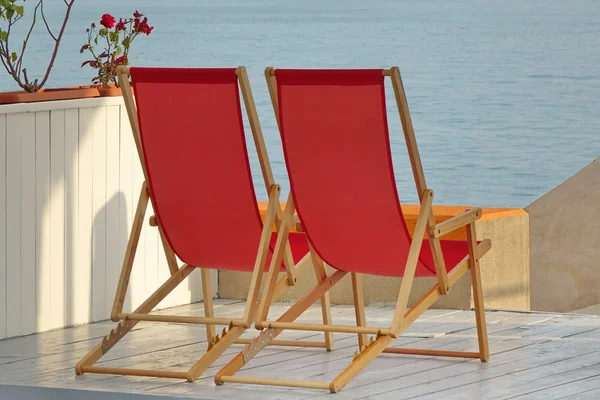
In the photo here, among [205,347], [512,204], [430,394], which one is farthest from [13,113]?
[512,204]

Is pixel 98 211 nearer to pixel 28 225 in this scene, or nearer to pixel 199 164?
pixel 28 225

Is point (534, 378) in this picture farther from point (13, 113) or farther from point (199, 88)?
point (13, 113)

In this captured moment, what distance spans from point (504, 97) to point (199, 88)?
23.7 metres

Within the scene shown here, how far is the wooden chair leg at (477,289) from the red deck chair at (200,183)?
555 millimetres

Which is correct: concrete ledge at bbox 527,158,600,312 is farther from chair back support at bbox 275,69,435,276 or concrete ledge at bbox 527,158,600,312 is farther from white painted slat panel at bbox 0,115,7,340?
chair back support at bbox 275,69,435,276

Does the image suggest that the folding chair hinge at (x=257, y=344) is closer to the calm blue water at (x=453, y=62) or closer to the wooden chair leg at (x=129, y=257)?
the wooden chair leg at (x=129, y=257)

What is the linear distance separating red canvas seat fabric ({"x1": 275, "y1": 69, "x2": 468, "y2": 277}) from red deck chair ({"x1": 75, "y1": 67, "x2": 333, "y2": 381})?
10 cm

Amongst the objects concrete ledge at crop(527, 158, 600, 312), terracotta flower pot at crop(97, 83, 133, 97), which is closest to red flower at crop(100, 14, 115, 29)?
terracotta flower pot at crop(97, 83, 133, 97)

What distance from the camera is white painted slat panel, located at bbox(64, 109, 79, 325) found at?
4.62 meters

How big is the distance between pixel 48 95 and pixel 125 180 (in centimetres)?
52

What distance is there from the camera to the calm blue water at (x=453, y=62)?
24.7m

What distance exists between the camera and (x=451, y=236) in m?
4.89

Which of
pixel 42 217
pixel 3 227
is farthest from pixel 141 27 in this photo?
pixel 3 227

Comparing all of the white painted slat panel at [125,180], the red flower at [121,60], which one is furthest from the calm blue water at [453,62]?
the white painted slat panel at [125,180]
